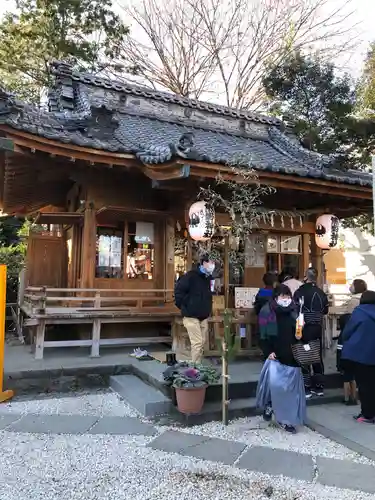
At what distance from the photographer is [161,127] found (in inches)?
452

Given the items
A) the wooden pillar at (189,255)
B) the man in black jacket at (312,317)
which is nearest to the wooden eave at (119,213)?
the wooden pillar at (189,255)

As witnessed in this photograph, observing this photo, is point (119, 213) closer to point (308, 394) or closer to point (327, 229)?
point (327, 229)

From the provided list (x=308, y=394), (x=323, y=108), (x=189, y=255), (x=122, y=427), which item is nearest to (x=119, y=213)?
(x=189, y=255)

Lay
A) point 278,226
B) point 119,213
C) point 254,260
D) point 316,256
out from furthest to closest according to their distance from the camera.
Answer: point 316,256 < point 254,260 < point 119,213 < point 278,226

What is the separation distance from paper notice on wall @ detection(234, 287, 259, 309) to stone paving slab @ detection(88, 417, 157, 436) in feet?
11.4

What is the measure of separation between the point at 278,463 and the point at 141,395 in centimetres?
240

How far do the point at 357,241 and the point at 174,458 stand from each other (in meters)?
21.2

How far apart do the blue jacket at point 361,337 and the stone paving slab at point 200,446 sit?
1811 millimetres

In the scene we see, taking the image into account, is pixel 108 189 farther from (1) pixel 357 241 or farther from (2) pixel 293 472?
(1) pixel 357 241

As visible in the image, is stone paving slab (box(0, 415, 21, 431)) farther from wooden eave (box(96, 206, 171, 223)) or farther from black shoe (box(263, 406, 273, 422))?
wooden eave (box(96, 206, 171, 223))

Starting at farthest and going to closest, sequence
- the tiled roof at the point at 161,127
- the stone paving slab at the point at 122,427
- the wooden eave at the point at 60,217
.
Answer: the wooden eave at the point at 60,217
the tiled roof at the point at 161,127
the stone paving slab at the point at 122,427

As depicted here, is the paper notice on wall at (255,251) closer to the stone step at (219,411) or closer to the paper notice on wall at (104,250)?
the paper notice on wall at (104,250)

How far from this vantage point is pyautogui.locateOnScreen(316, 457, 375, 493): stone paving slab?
3.72 m

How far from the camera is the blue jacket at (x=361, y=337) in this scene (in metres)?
5.16
